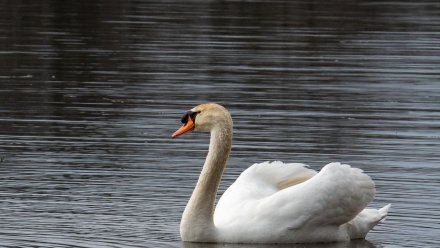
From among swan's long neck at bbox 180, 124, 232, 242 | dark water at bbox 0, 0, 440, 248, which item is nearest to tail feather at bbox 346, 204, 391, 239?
dark water at bbox 0, 0, 440, 248

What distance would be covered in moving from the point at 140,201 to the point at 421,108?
25.2ft

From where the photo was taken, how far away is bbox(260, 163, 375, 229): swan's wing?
11867 mm

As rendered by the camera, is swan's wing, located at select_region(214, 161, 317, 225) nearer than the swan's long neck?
No

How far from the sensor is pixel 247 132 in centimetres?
1764

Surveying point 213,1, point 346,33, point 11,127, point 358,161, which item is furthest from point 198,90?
point 213,1

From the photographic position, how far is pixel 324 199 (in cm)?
1201

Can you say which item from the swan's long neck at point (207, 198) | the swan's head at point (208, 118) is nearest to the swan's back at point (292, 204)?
the swan's long neck at point (207, 198)

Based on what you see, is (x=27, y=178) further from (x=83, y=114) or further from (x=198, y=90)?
(x=198, y=90)

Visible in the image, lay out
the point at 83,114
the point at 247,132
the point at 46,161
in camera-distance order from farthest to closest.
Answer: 1. the point at 83,114
2. the point at 247,132
3. the point at 46,161

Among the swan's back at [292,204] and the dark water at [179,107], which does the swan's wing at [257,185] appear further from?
the dark water at [179,107]

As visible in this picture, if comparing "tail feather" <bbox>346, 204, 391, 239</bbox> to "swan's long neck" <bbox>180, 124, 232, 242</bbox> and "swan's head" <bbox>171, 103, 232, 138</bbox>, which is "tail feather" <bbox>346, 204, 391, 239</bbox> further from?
"swan's head" <bbox>171, 103, 232, 138</bbox>

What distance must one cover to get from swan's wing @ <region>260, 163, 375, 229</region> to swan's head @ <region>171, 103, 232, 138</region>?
0.74m

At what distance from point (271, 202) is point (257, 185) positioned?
1.96 feet

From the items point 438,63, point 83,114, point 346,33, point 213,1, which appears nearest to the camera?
point 83,114
